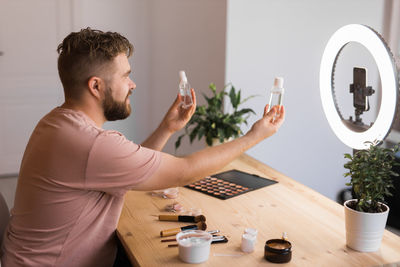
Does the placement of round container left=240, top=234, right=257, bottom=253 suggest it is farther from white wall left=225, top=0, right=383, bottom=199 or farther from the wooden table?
white wall left=225, top=0, right=383, bottom=199

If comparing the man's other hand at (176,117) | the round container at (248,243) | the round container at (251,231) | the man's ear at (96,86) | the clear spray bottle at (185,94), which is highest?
the man's ear at (96,86)

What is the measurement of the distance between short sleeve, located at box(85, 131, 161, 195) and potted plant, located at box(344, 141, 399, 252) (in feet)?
1.95

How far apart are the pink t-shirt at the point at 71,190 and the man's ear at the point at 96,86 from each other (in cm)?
8

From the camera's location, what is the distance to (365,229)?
1.44 meters

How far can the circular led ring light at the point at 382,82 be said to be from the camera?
153 centimetres

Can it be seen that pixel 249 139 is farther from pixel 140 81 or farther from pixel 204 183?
pixel 140 81

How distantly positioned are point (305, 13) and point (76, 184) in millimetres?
2130

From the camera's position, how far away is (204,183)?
2088 millimetres

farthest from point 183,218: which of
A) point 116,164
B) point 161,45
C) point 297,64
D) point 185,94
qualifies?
point 161,45

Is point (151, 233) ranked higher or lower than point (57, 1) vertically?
lower

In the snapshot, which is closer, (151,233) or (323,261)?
(323,261)

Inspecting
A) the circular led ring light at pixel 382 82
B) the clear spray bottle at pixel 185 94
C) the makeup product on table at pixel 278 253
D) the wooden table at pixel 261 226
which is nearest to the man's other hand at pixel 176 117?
the clear spray bottle at pixel 185 94

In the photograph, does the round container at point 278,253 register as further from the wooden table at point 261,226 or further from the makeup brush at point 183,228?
the makeup brush at point 183,228

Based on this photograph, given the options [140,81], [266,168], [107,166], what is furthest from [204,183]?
[140,81]
